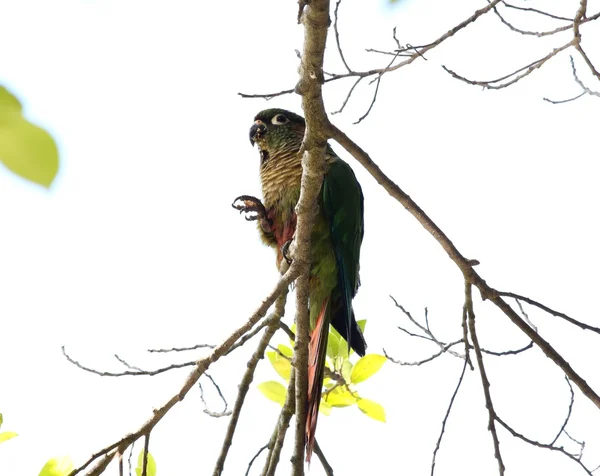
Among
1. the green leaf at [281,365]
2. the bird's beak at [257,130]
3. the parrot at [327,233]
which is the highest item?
the bird's beak at [257,130]

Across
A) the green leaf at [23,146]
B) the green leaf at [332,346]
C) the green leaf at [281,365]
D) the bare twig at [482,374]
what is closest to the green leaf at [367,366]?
the green leaf at [332,346]

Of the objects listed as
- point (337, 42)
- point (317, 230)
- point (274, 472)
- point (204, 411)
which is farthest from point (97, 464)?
point (337, 42)

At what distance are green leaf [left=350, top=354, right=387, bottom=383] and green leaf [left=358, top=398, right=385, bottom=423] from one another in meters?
0.09

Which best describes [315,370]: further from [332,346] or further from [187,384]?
[187,384]

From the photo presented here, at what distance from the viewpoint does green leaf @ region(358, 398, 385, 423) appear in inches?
109

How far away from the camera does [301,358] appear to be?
8.09 ft

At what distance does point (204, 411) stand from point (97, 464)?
3.28 feet

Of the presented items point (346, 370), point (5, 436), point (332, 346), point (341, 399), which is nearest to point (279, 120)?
point (332, 346)

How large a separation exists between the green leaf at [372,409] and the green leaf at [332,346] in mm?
244

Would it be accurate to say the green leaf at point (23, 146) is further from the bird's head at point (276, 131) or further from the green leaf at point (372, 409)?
the bird's head at point (276, 131)

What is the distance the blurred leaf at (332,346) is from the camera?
2.95 m

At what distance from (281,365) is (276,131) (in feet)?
4.52

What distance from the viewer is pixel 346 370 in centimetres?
288

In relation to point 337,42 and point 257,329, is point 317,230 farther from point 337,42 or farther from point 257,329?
point 337,42
